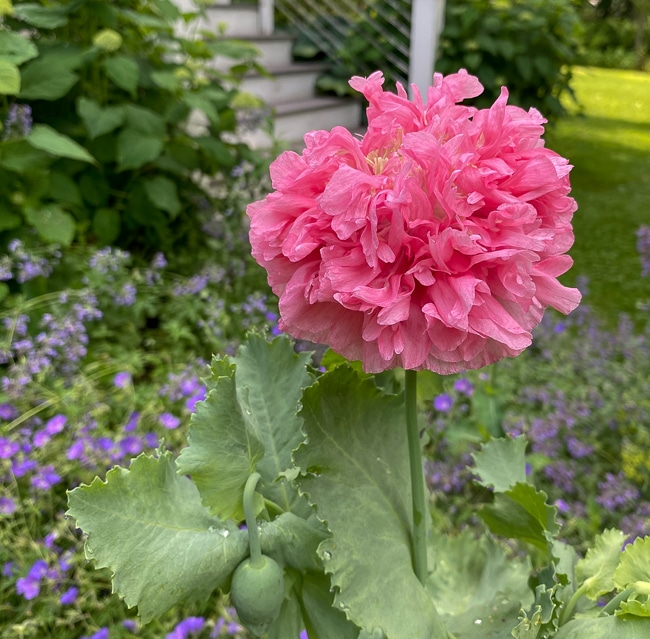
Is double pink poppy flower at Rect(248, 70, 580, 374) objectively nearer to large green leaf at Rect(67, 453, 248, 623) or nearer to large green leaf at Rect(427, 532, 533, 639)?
large green leaf at Rect(67, 453, 248, 623)

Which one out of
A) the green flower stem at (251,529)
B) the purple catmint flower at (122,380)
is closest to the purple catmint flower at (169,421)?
the purple catmint flower at (122,380)

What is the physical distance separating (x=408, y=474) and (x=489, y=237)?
0.25 metres

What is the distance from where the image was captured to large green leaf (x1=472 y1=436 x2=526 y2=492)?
2.18 feet

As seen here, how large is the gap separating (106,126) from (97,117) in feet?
0.14

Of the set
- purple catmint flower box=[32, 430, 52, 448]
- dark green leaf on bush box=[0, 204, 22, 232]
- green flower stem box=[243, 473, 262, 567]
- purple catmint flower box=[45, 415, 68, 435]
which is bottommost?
purple catmint flower box=[32, 430, 52, 448]

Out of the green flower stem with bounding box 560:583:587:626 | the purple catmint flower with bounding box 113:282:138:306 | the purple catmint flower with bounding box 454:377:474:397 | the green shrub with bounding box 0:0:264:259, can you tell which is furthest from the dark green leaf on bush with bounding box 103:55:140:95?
the green flower stem with bounding box 560:583:587:626

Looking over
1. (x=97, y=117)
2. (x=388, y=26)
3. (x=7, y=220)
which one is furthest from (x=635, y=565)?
(x=388, y=26)

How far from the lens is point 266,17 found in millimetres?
3764

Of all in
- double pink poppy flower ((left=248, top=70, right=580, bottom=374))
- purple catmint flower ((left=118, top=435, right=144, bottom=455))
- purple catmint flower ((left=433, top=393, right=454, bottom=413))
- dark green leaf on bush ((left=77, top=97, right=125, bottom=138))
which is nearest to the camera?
double pink poppy flower ((left=248, top=70, right=580, bottom=374))

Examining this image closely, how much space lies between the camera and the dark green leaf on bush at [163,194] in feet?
6.70

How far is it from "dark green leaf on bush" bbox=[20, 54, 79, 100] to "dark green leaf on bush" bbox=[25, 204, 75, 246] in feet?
1.07

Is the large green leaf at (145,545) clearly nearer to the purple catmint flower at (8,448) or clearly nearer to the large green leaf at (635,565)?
the large green leaf at (635,565)

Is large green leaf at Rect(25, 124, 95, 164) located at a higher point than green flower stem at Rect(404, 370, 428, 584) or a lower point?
lower

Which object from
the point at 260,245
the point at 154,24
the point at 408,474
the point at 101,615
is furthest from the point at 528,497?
the point at 154,24
